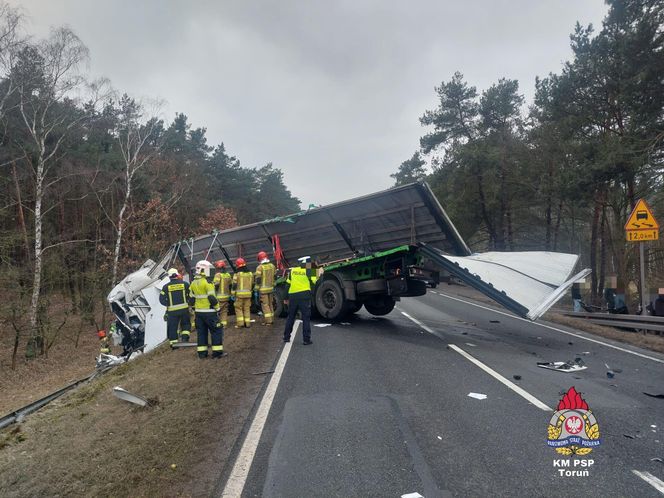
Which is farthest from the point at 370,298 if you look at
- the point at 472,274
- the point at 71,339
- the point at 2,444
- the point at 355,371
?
the point at 71,339

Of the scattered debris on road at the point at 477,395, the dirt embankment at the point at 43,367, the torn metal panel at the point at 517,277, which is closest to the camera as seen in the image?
the scattered debris on road at the point at 477,395

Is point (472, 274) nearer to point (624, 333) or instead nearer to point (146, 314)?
point (624, 333)

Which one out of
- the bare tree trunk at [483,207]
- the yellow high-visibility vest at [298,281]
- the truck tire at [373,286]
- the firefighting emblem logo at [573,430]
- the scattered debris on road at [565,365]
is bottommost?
the scattered debris on road at [565,365]

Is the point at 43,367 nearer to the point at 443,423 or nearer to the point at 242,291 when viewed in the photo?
the point at 242,291

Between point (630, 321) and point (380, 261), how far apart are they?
18.8 ft

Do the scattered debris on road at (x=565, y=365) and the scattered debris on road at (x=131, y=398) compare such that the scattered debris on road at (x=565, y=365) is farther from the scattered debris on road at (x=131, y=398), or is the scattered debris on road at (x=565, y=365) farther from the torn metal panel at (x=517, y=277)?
the scattered debris on road at (x=131, y=398)

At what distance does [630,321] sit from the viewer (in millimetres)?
10203

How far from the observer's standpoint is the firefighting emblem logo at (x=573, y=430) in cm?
371

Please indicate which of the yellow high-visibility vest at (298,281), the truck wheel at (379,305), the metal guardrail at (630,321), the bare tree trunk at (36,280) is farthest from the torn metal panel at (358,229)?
the bare tree trunk at (36,280)

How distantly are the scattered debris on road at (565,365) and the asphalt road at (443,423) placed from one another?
175 mm

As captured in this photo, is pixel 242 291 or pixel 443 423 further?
pixel 242 291

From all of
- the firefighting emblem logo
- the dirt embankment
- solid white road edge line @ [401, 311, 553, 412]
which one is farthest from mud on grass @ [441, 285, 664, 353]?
the dirt embankment

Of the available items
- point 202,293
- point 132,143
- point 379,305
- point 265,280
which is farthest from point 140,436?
point 132,143

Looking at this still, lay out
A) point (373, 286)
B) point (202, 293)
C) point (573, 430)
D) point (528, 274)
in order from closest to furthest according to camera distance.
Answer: point (573, 430)
point (202, 293)
point (528, 274)
point (373, 286)
